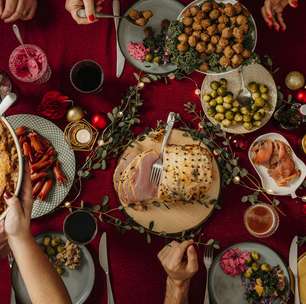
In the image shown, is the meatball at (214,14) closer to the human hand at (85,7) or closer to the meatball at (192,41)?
the meatball at (192,41)

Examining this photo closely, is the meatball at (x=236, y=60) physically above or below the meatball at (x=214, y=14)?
below

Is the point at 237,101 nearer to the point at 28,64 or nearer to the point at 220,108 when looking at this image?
the point at 220,108

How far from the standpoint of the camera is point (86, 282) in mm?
1802

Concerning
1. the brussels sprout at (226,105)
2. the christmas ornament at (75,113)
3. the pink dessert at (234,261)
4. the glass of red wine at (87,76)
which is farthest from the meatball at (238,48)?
the pink dessert at (234,261)

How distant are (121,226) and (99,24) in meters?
0.81

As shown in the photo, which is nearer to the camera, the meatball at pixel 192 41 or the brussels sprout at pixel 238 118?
the meatball at pixel 192 41

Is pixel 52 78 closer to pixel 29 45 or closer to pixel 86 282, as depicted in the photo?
pixel 29 45

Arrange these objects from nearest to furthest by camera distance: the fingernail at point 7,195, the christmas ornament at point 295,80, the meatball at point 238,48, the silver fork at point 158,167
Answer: the fingernail at point 7,195 → the meatball at point 238,48 → the silver fork at point 158,167 → the christmas ornament at point 295,80

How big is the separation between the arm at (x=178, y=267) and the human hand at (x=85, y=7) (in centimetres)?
90

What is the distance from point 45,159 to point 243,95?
2.62 feet

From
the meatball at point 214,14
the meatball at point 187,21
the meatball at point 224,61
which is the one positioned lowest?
the meatball at point 224,61

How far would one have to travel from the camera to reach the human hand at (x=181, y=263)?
66.9 inches

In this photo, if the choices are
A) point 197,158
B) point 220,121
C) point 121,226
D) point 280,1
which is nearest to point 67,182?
point 121,226

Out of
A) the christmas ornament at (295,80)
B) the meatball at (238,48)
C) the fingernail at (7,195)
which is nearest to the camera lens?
the fingernail at (7,195)
